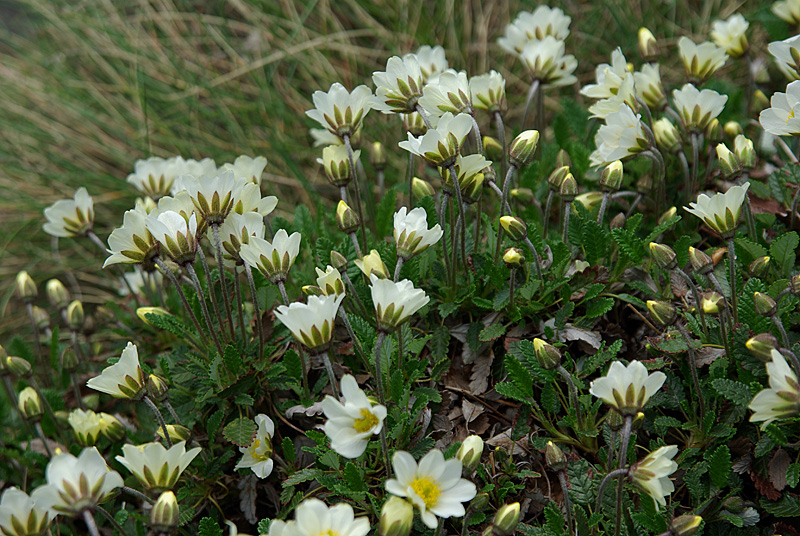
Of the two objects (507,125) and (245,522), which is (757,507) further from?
(507,125)

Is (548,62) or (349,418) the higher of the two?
(548,62)

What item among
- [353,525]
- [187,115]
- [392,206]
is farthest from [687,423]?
[187,115]

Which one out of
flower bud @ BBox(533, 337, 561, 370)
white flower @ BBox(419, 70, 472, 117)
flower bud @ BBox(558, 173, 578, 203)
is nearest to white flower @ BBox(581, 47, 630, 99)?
flower bud @ BBox(558, 173, 578, 203)

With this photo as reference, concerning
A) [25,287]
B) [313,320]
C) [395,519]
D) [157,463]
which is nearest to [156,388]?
[157,463]

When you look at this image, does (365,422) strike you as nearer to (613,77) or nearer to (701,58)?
(613,77)

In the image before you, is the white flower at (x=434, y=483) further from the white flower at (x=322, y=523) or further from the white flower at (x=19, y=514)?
the white flower at (x=19, y=514)

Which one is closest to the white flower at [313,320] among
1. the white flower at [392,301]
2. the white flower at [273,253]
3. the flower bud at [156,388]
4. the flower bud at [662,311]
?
the white flower at [392,301]
